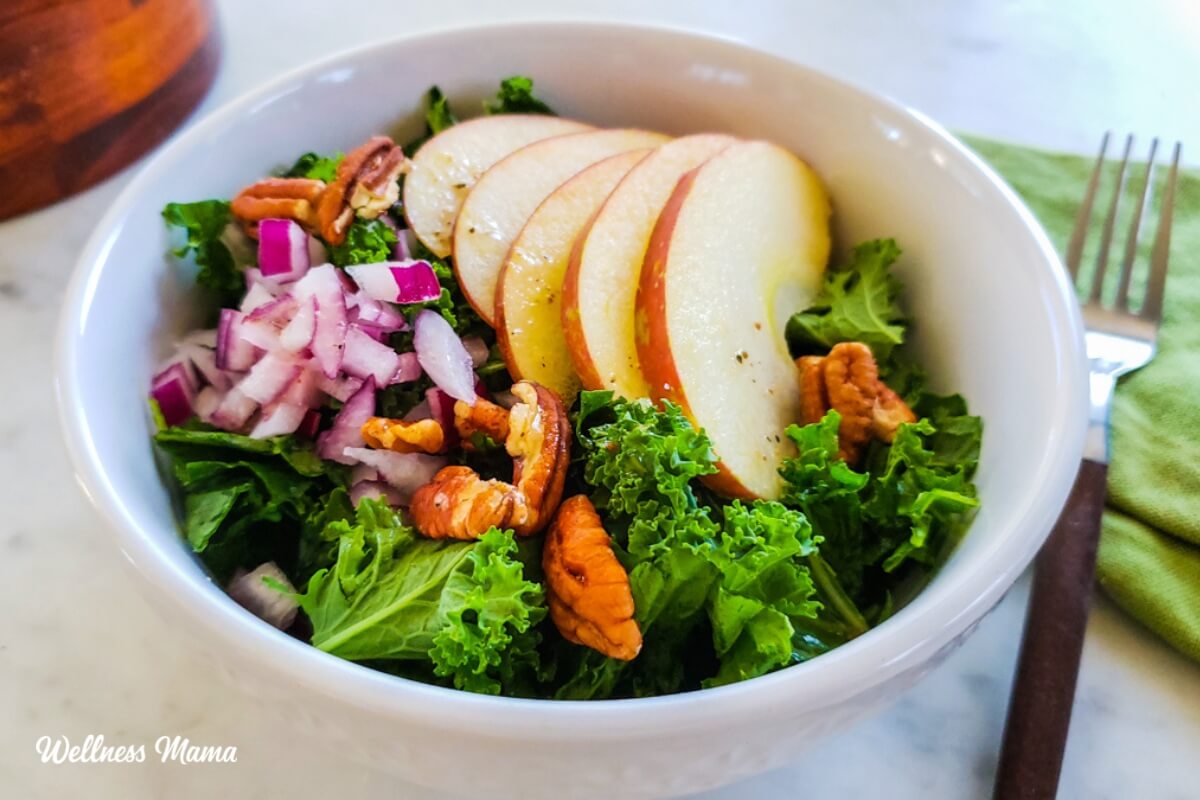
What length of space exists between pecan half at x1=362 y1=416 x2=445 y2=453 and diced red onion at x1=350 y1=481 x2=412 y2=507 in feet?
0.14

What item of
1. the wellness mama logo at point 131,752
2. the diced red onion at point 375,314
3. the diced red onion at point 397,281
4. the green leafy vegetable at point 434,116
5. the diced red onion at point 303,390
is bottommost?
the wellness mama logo at point 131,752

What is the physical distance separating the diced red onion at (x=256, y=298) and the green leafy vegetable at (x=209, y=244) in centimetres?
9

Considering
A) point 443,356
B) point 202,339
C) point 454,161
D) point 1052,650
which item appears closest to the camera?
point 1052,650

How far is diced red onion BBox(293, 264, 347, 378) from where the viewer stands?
114cm

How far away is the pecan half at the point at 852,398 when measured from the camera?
117 cm

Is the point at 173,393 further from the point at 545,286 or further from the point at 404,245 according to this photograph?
the point at 545,286

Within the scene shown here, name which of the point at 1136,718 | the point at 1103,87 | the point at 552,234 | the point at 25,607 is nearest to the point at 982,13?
the point at 1103,87

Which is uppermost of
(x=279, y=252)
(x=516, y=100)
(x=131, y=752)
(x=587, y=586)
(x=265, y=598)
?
(x=516, y=100)

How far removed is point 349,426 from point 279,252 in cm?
27

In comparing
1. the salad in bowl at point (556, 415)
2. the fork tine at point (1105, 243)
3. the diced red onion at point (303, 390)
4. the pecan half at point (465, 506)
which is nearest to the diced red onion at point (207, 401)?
the salad in bowl at point (556, 415)

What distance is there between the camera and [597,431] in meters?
1.01

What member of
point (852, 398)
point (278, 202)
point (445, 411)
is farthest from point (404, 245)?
point (852, 398)

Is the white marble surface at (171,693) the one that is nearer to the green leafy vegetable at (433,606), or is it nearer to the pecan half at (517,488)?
the green leafy vegetable at (433,606)

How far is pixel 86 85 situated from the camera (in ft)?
5.05
